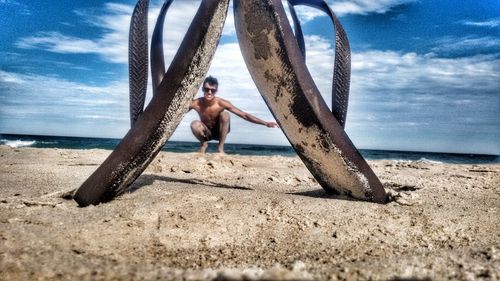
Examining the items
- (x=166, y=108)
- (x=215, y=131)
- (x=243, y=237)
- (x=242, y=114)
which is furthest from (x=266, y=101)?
(x=215, y=131)

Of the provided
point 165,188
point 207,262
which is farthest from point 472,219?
point 165,188

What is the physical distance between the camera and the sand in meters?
1.07

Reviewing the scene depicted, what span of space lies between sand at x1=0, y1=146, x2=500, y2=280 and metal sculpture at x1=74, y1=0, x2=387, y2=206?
0.16 m

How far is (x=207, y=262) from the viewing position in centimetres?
127

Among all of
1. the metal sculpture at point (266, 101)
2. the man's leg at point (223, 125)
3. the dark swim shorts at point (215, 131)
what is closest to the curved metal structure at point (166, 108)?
the metal sculpture at point (266, 101)

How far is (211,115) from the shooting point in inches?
257

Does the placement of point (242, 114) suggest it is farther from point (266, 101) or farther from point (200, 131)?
point (266, 101)

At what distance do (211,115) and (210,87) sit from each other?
0.57 metres

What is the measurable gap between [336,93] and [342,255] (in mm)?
1082

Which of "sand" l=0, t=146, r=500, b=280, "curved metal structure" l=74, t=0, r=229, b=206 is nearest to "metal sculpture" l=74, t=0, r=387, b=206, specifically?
"curved metal structure" l=74, t=0, r=229, b=206

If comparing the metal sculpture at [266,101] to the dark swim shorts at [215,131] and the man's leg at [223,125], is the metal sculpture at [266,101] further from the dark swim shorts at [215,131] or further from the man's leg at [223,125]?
the dark swim shorts at [215,131]

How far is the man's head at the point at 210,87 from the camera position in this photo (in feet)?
21.0

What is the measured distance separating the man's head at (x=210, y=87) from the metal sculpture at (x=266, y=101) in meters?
4.37

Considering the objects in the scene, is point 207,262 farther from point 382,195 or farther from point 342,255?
point 382,195
